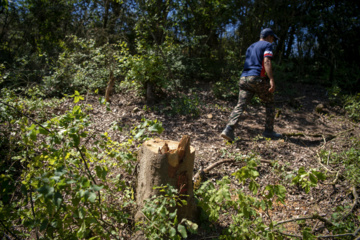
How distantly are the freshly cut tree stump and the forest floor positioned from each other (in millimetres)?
821

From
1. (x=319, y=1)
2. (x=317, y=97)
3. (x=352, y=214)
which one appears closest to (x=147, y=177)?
(x=352, y=214)

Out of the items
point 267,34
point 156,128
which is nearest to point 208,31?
point 267,34

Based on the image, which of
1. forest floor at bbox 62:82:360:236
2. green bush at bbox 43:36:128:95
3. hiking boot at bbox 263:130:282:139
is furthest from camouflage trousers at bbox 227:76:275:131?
green bush at bbox 43:36:128:95

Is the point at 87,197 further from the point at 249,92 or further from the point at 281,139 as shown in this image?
the point at 281,139

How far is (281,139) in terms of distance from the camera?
436 centimetres

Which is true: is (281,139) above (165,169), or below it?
above

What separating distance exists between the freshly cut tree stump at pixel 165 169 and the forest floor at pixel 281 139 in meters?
0.82

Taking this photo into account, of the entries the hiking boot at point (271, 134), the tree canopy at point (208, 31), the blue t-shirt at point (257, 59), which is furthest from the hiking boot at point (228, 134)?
the tree canopy at point (208, 31)

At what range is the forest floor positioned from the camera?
2.97 m

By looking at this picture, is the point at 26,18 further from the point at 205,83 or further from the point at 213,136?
the point at 213,136

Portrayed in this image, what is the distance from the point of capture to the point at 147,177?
90.8 inches

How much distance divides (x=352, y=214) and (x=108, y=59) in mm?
6234

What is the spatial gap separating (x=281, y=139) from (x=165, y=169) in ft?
10.0

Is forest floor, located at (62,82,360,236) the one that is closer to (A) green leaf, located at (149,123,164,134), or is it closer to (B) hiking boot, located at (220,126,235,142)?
(B) hiking boot, located at (220,126,235,142)
